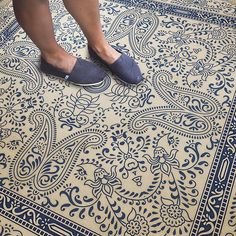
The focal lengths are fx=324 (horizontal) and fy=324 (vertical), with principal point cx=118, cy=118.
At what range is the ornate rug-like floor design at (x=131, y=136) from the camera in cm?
88

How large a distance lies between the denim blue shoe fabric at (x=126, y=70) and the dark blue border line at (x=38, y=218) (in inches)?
20.5

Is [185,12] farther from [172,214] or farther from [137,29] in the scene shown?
[172,214]

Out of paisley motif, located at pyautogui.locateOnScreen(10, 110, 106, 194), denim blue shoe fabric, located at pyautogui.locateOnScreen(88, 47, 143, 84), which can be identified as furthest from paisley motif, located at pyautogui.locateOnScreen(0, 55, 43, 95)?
denim blue shoe fabric, located at pyautogui.locateOnScreen(88, 47, 143, 84)

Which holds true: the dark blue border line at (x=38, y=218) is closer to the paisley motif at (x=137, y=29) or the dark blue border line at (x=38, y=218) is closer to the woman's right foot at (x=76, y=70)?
the woman's right foot at (x=76, y=70)

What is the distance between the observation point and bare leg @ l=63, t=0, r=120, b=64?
104cm

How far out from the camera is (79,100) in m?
1.14

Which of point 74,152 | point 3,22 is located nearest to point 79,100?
point 74,152

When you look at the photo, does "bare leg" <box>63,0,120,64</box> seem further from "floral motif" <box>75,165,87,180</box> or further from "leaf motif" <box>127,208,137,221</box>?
Result: "leaf motif" <box>127,208,137,221</box>

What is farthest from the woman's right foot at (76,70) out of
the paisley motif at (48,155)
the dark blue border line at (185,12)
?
the dark blue border line at (185,12)

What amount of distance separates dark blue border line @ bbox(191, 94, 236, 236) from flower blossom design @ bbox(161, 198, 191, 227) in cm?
3

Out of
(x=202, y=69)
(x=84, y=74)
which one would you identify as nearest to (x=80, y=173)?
(x=84, y=74)

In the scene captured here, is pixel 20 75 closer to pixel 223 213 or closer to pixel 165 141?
pixel 165 141

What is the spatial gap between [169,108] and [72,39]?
0.52 m

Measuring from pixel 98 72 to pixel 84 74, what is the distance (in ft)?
0.17
